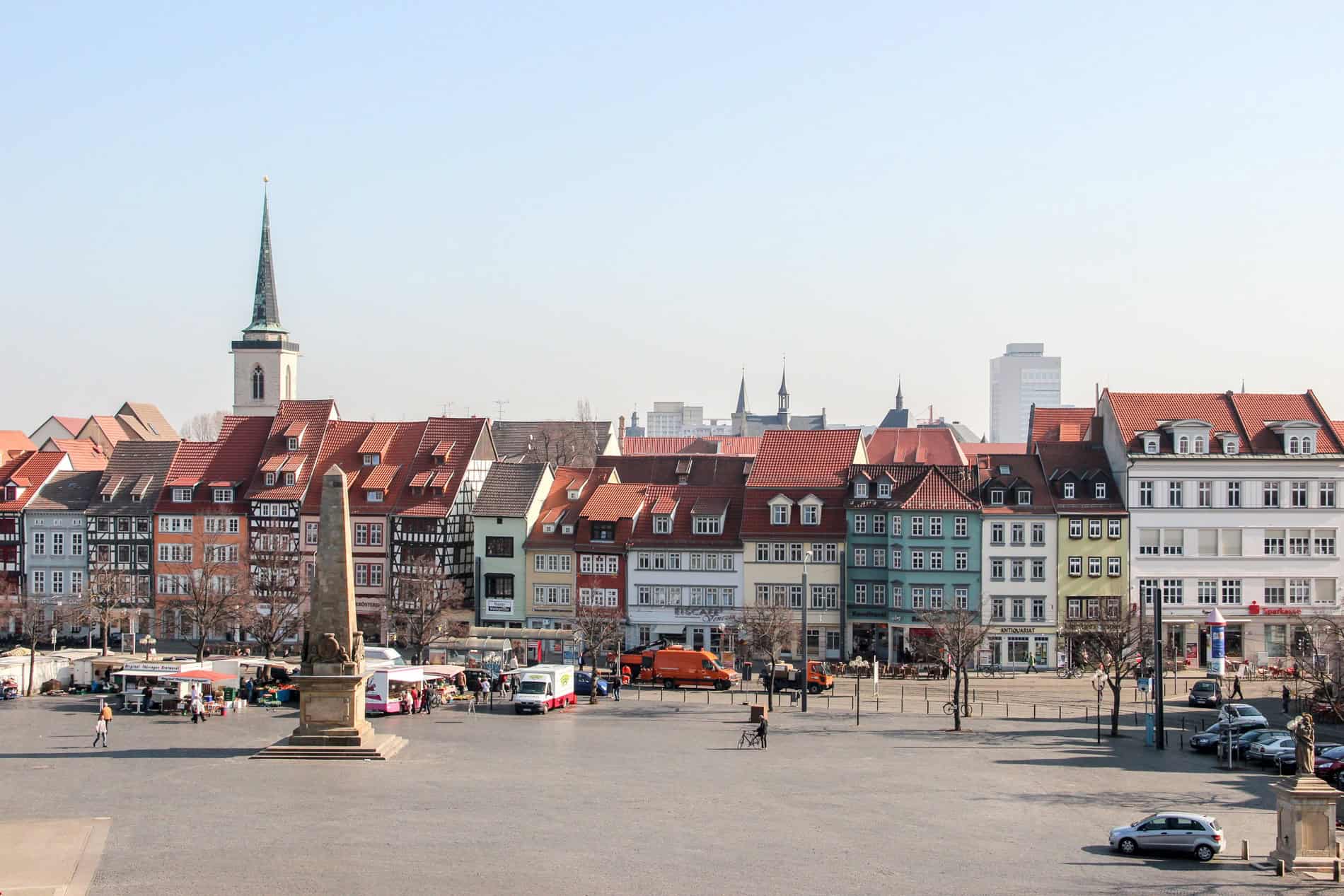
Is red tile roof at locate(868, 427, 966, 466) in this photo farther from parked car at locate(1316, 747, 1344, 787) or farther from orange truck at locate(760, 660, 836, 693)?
parked car at locate(1316, 747, 1344, 787)

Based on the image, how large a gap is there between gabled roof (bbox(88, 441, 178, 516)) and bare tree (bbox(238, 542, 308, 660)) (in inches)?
276

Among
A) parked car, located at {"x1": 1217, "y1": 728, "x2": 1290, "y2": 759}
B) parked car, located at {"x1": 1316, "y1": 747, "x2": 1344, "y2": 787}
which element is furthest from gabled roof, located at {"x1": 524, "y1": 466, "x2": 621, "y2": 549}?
parked car, located at {"x1": 1316, "y1": 747, "x2": 1344, "y2": 787}

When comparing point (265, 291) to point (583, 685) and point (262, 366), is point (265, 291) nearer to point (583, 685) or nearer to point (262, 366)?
point (262, 366)

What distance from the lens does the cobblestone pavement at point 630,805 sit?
95.1 ft

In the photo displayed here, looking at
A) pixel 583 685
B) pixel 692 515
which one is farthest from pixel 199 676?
pixel 692 515

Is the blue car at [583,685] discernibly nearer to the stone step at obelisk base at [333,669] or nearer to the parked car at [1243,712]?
the stone step at obelisk base at [333,669]

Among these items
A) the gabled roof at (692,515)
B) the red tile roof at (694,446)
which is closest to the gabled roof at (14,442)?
the gabled roof at (692,515)

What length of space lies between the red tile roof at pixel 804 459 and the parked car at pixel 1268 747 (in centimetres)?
3011

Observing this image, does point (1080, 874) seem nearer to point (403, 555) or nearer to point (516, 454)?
point (403, 555)

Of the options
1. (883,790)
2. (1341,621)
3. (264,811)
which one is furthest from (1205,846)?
(1341,621)

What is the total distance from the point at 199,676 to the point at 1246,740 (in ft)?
109

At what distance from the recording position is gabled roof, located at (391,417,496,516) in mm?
78562

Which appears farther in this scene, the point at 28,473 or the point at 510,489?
the point at 28,473

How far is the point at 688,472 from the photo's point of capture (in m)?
82.1
